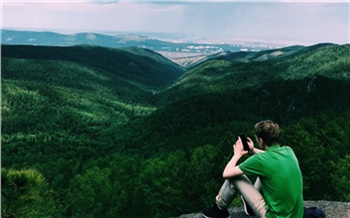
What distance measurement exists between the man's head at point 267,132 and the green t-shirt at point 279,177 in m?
0.25

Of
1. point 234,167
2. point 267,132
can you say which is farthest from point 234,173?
point 267,132

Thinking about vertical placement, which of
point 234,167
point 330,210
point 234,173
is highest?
point 234,167

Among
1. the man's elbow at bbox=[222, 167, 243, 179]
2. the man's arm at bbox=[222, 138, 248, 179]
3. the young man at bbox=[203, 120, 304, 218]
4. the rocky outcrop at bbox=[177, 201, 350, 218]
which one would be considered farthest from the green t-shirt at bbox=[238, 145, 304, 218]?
A: the rocky outcrop at bbox=[177, 201, 350, 218]

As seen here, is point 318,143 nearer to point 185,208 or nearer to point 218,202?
point 185,208

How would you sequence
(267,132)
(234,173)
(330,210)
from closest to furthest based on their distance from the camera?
(267,132), (234,173), (330,210)

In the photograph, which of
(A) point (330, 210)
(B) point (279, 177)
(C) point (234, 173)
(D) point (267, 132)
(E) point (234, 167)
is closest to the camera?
(D) point (267, 132)

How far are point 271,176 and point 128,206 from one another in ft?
257

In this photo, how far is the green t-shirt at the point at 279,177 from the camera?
42.1 feet

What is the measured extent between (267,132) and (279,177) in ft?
5.32

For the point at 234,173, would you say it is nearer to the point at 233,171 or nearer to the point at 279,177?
the point at 233,171

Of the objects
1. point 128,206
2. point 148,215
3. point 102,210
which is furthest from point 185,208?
point 102,210

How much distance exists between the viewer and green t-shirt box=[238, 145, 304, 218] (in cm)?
1282

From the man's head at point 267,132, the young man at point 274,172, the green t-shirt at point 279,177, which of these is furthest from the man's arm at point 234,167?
the man's head at point 267,132

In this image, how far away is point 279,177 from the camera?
1294 cm
